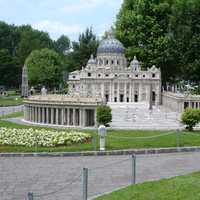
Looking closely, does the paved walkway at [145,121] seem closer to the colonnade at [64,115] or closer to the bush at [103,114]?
the bush at [103,114]

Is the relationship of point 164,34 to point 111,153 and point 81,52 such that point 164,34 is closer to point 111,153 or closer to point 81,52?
point 81,52

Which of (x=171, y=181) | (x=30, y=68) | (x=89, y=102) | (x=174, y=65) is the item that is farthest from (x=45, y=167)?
(x=30, y=68)

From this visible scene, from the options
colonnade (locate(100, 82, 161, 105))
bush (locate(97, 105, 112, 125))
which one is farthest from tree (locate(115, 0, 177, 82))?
bush (locate(97, 105, 112, 125))

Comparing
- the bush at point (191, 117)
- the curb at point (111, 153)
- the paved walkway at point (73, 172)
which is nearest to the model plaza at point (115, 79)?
the bush at point (191, 117)

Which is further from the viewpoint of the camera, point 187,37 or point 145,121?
point 187,37

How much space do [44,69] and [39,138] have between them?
229 ft

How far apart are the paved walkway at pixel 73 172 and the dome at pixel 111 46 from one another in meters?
50.2

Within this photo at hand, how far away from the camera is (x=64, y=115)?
44.8 meters

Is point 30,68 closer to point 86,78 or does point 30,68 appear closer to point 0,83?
point 0,83

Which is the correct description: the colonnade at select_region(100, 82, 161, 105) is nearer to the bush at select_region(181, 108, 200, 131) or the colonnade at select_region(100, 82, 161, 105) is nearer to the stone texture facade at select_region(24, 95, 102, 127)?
the stone texture facade at select_region(24, 95, 102, 127)

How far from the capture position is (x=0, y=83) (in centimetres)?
10538

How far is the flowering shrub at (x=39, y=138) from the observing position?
28.0 metres

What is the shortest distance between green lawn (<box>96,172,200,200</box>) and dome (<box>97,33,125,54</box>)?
194 ft

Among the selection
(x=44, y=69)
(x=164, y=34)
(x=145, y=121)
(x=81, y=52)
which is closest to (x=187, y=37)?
(x=164, y=34)
